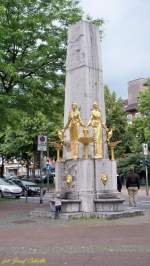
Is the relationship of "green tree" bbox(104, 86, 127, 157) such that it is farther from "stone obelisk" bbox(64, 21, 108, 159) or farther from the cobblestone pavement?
the cobblestone pavement

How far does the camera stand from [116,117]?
198 ft

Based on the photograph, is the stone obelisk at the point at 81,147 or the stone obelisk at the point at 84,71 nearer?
the stone obelisk at the point at 81,147

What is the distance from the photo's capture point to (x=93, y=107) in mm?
19359

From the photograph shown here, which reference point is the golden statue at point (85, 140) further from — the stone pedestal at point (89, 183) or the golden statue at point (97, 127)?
the golden statue at point (97, 127)

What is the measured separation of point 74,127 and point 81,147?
0.80 meters

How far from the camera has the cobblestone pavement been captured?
29.8 ft

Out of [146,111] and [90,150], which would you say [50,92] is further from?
[146,111]

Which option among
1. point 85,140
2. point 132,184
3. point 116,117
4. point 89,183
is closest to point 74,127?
point 85,140

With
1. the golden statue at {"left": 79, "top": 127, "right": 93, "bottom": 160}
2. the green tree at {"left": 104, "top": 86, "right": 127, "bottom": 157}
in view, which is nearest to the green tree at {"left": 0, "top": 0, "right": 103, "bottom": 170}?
the golden statue at {"left": 79, "top": 127, "right": 93, "bottom": 160}

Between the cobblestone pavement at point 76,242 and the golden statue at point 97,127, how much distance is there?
3147 mm

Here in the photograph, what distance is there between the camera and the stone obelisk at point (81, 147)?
18.2m

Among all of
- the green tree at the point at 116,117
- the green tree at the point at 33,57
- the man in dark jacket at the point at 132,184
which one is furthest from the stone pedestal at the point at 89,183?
the green tree at the point at 116,117

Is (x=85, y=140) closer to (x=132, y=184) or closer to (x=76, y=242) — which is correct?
(x=132, y=184)

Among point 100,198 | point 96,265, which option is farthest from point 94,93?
point 96,265
